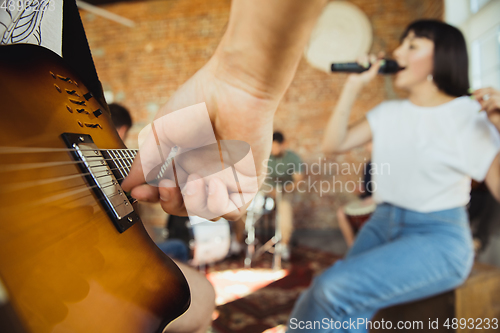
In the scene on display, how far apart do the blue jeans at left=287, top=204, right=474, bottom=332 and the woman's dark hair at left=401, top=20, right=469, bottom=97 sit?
0.46 metres

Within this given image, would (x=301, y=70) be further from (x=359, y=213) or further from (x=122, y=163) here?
(x=122, y=163)

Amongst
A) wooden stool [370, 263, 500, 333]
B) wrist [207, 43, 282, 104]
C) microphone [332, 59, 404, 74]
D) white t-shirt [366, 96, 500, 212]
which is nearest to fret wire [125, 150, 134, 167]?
wrist [207, 43, 282, 104]

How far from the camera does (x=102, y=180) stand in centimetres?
28

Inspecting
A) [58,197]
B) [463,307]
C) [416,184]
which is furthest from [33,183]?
[463,307]

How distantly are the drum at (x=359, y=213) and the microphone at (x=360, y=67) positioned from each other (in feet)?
4.87

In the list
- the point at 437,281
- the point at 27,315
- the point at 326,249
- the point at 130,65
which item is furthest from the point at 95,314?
the point at 130,65

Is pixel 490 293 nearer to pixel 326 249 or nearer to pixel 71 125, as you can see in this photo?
pixel 71 125

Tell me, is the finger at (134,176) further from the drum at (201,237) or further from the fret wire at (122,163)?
the drum at (201,237)

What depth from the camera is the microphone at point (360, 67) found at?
867mm

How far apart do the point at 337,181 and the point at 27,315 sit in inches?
156

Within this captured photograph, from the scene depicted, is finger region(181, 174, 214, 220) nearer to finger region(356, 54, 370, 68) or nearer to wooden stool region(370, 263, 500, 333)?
finger region(356, 54, 370, 68)

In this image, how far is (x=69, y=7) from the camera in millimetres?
373

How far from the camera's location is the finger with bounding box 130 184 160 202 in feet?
1.02

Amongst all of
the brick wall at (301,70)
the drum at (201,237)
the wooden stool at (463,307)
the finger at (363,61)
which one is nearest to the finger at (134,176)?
the finger at (363,61)
